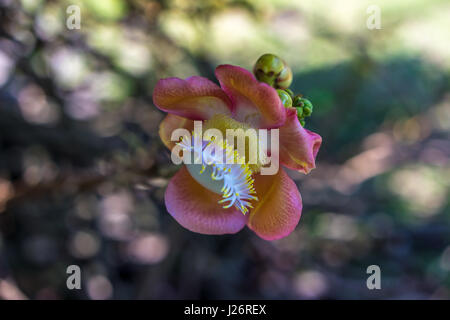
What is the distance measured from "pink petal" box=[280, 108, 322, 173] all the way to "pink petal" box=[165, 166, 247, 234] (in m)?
0.28

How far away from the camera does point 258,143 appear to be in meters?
1.34

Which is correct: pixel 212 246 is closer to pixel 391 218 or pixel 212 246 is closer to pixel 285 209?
pixel 391 218

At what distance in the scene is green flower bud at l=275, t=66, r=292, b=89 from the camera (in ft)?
4.21

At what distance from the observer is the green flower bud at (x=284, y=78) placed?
50.5 inches

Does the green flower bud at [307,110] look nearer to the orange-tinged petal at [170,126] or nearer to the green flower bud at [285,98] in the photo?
the green flower bud at [285,98]

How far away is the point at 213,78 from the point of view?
3182 millimetres

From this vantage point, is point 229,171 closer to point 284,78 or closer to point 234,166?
point 234,166

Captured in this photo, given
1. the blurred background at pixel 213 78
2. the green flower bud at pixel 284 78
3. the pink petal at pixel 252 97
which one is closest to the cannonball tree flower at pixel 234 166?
the pink petal at pixel 252 97

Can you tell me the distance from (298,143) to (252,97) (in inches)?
7.8

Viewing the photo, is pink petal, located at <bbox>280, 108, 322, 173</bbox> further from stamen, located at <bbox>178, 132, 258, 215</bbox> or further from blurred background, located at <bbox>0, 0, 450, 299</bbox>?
blurred background, located at <bbox>0, 0, 450, 299</bbox>

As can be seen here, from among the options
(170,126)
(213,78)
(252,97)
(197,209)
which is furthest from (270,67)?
(213,78)

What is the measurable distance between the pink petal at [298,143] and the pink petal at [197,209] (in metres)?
0.28
